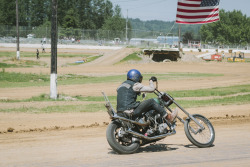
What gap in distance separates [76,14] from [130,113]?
449 feet

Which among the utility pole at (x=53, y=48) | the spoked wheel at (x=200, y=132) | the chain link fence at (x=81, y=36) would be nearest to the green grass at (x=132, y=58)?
the utility pole at (x=53, y=48)

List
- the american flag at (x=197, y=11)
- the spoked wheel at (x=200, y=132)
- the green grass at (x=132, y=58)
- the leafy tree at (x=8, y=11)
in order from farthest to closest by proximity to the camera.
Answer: the leafy tree at (x=8, y=11) < the green grass at (x=132, y=58) < the american flag at (x=197, y=11) < the spoked wheel at (x=200, y=132)

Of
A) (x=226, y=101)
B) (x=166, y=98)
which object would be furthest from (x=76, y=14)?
(x=166, y=98)

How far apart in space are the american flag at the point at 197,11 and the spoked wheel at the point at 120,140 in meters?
18.5

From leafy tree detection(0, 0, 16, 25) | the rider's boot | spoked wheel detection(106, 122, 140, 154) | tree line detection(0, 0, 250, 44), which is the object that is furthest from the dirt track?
leafy tree detection(0, 0, 16, 25)

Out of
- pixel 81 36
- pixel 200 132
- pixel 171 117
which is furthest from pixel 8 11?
pixel 171 117

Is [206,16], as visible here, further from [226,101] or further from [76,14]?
[76,14]

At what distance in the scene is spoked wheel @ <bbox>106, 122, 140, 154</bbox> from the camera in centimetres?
724

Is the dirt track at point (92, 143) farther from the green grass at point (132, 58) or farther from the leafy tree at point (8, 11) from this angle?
the leafy tree at point (8, 11)

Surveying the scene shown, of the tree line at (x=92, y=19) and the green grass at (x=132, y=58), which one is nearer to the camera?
the green grass at (x=132, y=58)

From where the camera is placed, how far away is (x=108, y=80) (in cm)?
2850

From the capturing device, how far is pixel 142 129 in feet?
25.3

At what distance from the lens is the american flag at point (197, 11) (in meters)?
24.8

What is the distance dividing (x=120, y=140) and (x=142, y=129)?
51 centimetres
